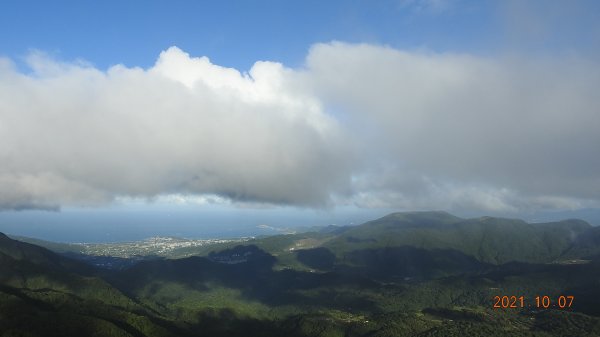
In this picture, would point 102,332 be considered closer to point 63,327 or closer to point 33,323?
point 63,327

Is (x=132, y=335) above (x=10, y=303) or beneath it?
beneath

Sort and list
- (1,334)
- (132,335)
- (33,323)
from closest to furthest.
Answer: (1,334) → (33,323) → (132,335)

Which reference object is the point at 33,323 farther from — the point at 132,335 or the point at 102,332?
the point at 132,335

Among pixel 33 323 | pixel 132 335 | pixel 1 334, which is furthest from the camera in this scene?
pixel 132 335

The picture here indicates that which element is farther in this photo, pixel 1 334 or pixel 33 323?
pixel 33 323

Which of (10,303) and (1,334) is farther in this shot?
(10,303)

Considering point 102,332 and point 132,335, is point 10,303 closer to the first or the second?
point 102,332

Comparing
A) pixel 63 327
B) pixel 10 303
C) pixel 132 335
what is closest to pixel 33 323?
pixel 63 327

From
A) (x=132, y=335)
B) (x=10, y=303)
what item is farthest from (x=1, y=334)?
(x=132, y=335)
